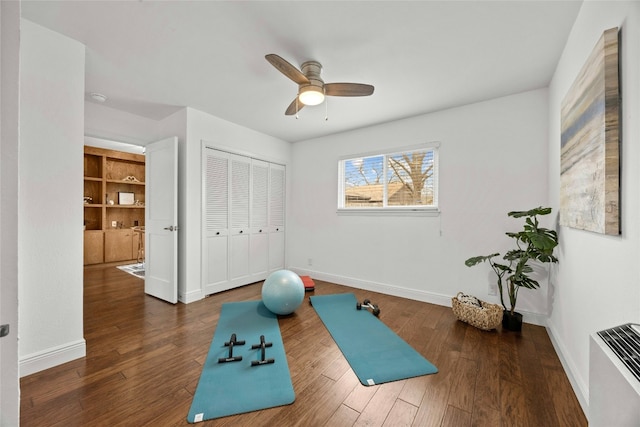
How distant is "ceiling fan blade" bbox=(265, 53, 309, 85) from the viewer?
1827 mm

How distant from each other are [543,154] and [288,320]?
10.7 feet

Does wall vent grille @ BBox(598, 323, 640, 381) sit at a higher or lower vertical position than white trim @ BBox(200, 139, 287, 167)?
lower

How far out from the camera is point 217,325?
265 centimetres

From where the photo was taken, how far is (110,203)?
20.1 feet

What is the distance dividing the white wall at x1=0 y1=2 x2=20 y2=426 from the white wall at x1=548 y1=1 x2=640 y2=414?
2.11 metres

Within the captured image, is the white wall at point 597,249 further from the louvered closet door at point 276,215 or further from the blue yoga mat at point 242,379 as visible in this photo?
the louvered closet door at point 276,215

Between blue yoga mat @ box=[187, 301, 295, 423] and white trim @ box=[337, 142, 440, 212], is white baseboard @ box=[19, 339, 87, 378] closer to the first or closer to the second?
blue yoga mat @ box=[187, 301, 295, 423]

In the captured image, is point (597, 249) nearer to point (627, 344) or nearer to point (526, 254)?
point (627, 344)

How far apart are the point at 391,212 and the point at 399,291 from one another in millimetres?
1143

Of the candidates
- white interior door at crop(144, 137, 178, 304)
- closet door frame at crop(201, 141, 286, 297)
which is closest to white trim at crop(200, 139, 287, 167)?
closet door frame at crop(201, 141, 286, 297)

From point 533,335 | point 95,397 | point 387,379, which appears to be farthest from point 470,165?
point 95,397

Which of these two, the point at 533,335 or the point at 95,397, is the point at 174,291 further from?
the point at 533,335

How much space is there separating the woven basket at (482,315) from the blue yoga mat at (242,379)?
6.27ft

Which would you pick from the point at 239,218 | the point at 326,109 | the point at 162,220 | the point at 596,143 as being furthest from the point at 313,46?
the point at 162,220
